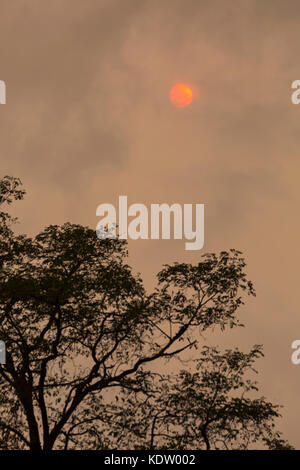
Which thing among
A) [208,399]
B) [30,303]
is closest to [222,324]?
[208,399]

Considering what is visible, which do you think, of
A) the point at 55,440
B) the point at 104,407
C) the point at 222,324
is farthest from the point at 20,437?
the point at 222,324

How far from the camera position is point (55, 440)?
30547mm

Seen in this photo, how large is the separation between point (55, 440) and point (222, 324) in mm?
9009

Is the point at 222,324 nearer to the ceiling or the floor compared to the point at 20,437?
nearer to the ceiling

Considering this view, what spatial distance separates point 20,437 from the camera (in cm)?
3122

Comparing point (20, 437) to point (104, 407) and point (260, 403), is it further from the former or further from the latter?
point (260, 403)

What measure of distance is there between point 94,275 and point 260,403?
9254mm
